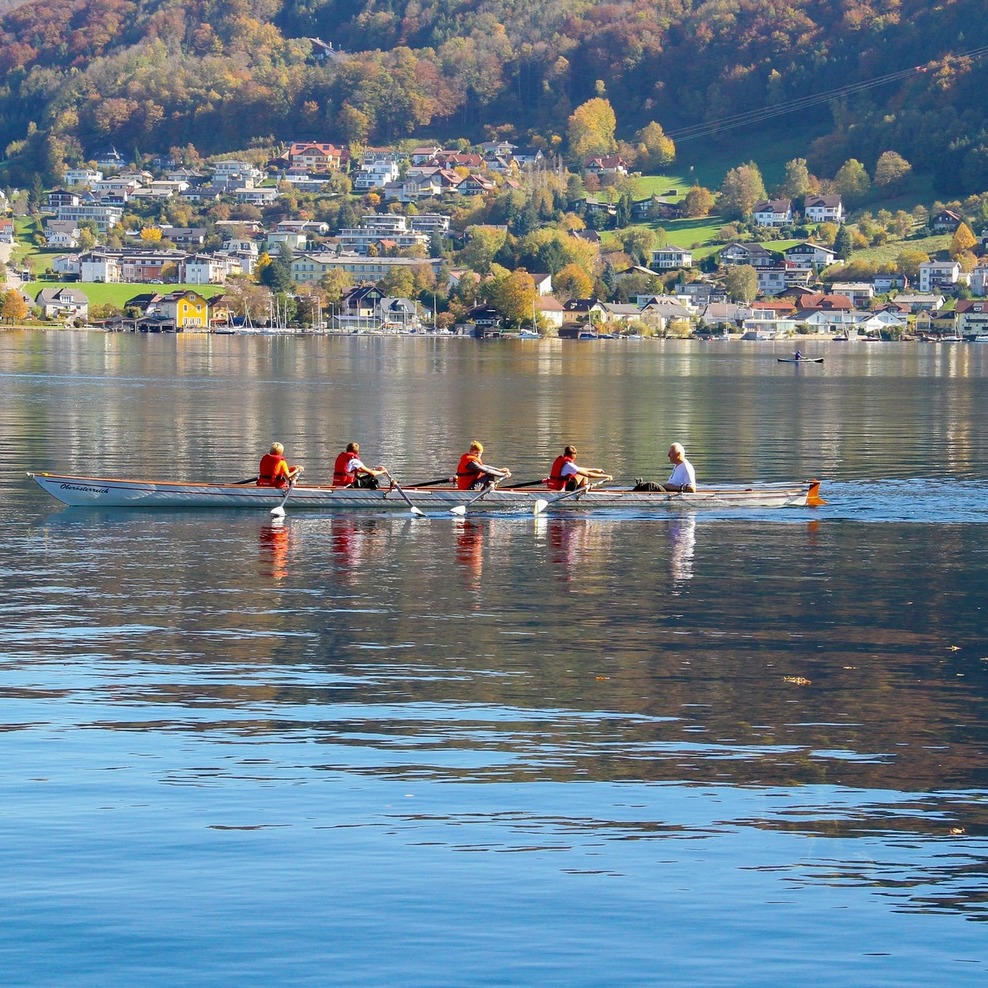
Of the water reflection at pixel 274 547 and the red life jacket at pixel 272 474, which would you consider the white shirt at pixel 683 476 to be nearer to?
the red life jacket at pixel 272 474

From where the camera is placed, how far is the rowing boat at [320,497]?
35.4 meters

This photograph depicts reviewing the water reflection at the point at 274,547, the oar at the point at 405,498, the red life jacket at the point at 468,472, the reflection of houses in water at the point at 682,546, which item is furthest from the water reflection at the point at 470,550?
the reflection of houses in water at the point at 682,546

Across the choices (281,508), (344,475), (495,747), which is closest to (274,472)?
(281,508)

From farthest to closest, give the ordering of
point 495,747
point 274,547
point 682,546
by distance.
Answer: point 682,546
point 274,547
point 495,747

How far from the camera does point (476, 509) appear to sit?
119 ft

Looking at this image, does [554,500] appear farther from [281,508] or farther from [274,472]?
[274,472]

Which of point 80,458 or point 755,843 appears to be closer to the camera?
point 755,843

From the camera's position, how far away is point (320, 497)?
117 ft

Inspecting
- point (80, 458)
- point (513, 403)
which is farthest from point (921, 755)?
point (513, 403)

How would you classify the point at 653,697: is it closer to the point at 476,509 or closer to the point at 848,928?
the point at 848,928

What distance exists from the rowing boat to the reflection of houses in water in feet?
2.96

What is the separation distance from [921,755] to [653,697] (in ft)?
11.7

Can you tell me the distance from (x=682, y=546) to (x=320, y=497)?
828 centimetres

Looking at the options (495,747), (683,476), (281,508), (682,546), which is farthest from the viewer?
(683,476)
